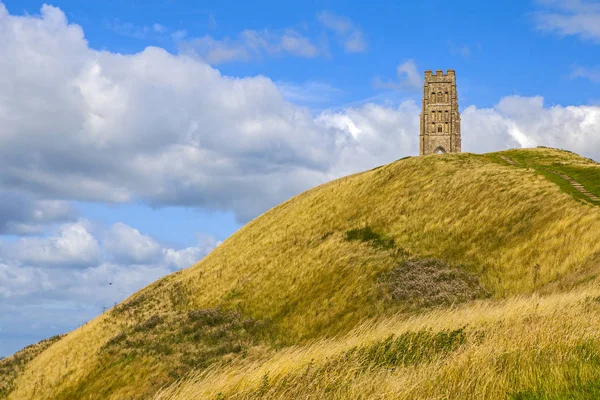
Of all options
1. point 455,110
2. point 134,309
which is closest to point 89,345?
point 134,309

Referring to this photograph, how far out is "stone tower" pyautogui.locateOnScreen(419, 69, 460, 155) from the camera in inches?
4505

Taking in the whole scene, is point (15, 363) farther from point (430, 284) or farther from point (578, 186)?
point (578, 186)

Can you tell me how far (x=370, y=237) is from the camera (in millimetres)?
41000

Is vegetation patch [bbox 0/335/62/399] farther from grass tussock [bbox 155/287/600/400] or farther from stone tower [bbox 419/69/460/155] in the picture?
stone tower [bbox 419/69/460/155]

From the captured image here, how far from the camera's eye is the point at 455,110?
115750 mm

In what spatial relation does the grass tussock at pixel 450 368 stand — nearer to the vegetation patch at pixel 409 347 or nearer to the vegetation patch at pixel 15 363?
the vegetation patch at pixel 409 347

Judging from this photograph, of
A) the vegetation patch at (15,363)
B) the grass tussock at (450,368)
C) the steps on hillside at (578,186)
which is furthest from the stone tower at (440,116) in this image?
the grass tussock at (450,368)

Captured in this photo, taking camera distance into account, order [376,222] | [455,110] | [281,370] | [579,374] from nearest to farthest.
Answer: [579,374] < [281,370] < [376,222] < [455,110]

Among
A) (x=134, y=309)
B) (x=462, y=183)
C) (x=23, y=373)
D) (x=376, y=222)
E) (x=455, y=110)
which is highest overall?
(x=455, y=110)

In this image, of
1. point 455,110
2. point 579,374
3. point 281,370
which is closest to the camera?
point 579,374

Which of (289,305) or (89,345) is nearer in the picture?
(289,305)

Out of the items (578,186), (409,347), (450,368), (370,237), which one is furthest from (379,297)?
(450,368)

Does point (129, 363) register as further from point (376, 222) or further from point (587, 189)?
point (587, 189)

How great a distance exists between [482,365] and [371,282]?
2617 cm
